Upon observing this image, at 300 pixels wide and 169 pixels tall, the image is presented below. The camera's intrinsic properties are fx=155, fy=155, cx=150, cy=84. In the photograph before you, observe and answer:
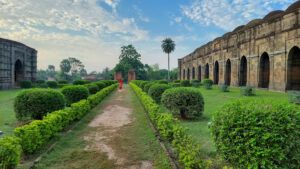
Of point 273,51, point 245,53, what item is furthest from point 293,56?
point 245,53

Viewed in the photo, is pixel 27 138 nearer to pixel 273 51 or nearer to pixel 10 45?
pixel 273 51

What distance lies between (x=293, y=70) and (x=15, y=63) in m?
40.3

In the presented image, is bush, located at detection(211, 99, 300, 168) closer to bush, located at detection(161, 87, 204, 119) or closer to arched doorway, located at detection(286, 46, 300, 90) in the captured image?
bush, located at detection(161, 87, 204, 119)

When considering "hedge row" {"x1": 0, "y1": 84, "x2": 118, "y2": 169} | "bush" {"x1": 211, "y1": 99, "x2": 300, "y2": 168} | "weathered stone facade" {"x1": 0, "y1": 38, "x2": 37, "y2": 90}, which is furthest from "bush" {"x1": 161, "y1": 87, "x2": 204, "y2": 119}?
"weathered stone facade" {"x1": 0, "y1": 38, "x2": 37, "y2": 90}

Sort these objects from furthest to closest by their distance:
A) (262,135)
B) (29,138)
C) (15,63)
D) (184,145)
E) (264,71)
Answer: (15,63) → (264,71) → (29,138) → (184,145) → (262,135)

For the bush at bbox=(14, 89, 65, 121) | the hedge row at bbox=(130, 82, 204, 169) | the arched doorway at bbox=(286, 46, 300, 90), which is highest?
the arched doorway at bbox=(286, 46, 300, 90)

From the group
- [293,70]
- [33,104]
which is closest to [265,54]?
[293,70]

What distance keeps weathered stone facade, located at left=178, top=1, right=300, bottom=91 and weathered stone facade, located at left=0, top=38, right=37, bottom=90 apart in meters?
34.6

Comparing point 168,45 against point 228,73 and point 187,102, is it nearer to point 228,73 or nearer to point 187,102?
point 228,73

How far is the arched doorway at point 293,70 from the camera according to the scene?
15.0m

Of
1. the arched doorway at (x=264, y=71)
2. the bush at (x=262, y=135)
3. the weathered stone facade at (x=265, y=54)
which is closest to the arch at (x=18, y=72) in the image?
the bush at (x=262, y=135)

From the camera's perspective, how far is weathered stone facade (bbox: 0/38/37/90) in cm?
2339

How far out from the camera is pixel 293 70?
595 inches

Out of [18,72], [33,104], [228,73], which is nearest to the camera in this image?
[33,104]
